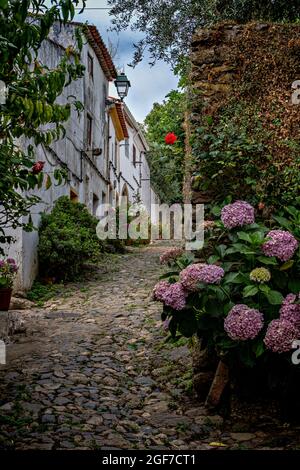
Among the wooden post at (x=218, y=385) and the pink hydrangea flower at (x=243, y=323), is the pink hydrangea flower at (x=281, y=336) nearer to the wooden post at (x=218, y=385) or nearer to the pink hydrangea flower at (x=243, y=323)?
the pink hydrangea flower at (x=243, y=323)

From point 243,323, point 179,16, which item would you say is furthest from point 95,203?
point 243,323

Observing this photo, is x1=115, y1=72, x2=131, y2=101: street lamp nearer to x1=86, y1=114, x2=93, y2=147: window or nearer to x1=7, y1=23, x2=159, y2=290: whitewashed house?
x1=7, y1=23, x2=159, y2=290: whitewashed house

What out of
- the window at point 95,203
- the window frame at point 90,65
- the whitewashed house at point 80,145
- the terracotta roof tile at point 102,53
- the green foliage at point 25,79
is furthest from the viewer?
the window at point 95,203

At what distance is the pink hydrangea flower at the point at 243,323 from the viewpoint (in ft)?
11.9

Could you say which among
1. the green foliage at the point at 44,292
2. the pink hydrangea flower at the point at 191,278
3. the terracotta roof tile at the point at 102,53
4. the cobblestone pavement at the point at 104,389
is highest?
the terracotta roof tile at the point at 102,53

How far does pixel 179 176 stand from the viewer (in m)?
6.21

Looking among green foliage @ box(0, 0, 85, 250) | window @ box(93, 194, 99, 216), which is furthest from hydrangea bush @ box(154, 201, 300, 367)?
window @ box(93, 194, 99, 216)

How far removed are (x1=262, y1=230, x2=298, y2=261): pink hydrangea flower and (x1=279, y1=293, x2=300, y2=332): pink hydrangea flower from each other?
262 millimetres

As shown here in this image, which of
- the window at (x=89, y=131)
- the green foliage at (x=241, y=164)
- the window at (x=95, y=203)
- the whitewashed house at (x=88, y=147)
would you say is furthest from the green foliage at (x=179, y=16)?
the window at (x=95, y=203)

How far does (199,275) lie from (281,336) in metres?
0.65

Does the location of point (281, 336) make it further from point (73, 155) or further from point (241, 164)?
point (73, 155)

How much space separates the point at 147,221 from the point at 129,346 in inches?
448

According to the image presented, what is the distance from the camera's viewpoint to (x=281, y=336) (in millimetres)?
3527
